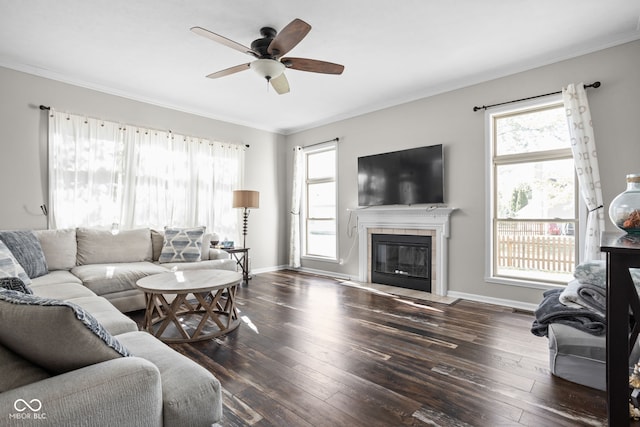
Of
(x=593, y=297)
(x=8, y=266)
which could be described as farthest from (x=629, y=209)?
(x=8, y=266)

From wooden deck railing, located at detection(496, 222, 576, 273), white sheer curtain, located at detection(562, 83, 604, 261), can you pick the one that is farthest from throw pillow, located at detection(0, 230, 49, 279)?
white sheer curtain, located at detection(562, 83, 604, 261)

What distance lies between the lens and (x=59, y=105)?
152 inches

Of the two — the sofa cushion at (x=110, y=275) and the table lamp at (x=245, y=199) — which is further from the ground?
the table lamp at (x=245, y=199)

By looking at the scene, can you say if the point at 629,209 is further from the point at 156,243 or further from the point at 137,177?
the point at 137,177

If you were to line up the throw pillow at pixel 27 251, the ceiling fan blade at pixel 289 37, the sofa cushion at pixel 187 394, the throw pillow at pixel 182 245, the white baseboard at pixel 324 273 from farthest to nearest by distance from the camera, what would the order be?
the white baseboard at pixel 324 273 → the throw pillow at pixel 182 245 → the throw pillow at pixel 27 251 → the ceiling fan blade at pixel 289 37 → the sofa cushion at pixel 187 394

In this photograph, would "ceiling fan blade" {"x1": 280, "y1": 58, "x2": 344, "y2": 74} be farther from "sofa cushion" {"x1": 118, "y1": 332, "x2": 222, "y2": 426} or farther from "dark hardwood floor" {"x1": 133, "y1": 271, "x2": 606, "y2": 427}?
"sofa cushion" {"x1": 118, "y1": 332, "x2": 222, "y2": 426}

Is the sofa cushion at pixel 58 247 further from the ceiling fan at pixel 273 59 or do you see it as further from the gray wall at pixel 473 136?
the gray wall at pixel 473 136

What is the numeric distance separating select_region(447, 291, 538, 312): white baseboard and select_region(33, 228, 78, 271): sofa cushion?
4511mm

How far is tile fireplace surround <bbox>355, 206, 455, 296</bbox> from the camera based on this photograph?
13.8 feet

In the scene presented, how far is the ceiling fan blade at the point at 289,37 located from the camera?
2234 millimetres

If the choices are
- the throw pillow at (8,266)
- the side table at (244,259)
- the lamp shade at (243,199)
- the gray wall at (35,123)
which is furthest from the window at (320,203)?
the throw pillow at (8,266)

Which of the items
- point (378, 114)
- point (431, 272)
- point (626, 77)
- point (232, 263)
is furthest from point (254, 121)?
point (626, 77)

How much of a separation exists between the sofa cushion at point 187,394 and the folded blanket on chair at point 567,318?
220cm

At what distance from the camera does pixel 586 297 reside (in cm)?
204
